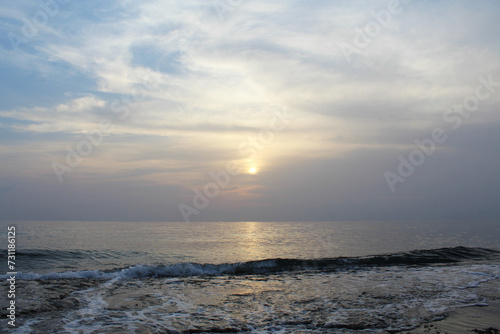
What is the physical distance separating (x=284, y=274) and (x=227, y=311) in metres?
10.1

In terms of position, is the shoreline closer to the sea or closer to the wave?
the sea

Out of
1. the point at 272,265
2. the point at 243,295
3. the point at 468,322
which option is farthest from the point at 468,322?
the point at 272,265

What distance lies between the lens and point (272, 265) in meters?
24.9

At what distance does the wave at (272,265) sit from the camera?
20.1m

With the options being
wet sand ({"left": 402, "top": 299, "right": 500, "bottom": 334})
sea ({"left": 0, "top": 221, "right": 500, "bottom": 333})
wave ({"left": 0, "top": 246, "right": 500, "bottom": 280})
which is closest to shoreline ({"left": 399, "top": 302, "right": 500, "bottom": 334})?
wet sand ({"left": 402, "top": 299, "right": 500, "bottom": 334})

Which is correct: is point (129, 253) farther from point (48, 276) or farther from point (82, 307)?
point (82, 307)

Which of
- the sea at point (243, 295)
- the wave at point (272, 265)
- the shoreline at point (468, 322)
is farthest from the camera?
the wave at point (272, 265)

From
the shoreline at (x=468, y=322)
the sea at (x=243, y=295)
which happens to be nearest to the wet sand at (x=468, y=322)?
the shoreline at (x=468, y=322)

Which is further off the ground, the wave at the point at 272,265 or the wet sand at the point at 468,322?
the wet sand at the point at 468,322

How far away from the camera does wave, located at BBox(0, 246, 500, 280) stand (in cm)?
2006

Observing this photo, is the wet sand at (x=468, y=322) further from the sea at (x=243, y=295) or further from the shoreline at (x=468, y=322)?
the sea at (x=243, y=295)

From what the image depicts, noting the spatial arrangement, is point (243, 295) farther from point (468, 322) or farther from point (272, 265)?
→ point (272, 265)

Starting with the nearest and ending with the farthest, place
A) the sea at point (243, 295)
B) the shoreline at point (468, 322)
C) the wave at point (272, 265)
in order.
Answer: the shoreline at point (468, 322) < the sea at point (243, 295) < the wave at point (272, 265)

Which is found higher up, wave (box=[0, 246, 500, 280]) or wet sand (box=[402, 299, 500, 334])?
wet sand (box=[402, 299, 500, 334])
